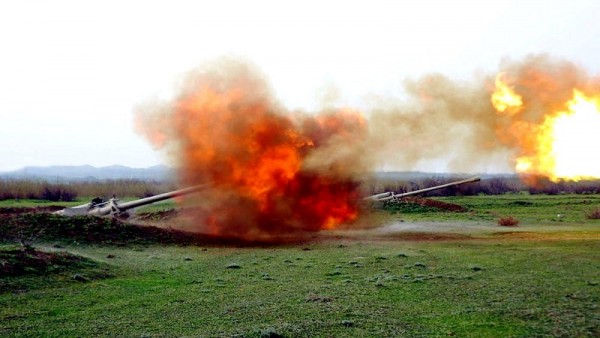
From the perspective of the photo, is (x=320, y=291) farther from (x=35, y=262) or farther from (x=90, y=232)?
(x=90, y=232)

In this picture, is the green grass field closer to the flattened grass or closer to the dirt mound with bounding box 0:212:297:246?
the flattened grass

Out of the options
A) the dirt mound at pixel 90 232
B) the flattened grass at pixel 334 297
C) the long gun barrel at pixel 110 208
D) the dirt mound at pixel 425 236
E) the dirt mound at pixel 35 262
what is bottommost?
the flattened grass at pixel 334 297

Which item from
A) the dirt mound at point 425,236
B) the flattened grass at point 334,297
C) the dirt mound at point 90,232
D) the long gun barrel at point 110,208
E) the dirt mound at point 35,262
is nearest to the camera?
the flattened grass at point 334,297

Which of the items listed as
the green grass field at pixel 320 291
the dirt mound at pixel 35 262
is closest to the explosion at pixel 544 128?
the green grass field at pixel 320 291

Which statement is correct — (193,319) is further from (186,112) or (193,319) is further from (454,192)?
(454,192)

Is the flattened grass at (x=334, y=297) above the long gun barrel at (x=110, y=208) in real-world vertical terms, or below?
below

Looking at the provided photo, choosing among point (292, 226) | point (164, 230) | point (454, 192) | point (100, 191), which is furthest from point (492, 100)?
point (100, 191)

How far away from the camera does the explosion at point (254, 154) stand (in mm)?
26516

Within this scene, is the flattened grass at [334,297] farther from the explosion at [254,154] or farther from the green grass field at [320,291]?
the explosion at [254,154]

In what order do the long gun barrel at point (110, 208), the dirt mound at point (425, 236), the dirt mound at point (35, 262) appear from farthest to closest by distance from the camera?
the long gun barrel at point (110, 208) < the dirt mound at point (425, 236) < the dirt mound at point (35, 262)

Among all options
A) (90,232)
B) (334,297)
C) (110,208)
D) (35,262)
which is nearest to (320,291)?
(334,297)

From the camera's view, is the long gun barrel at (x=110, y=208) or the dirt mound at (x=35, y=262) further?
the long gun barrel at (x=110, y=208)

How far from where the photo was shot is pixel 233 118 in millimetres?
26516

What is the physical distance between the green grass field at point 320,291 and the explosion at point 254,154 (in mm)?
3857
